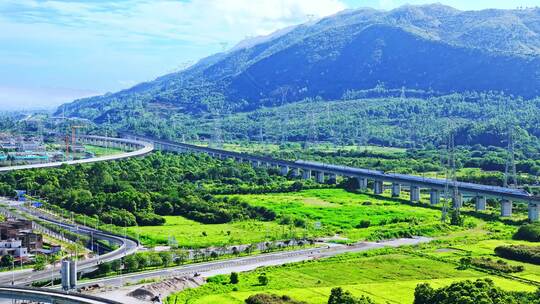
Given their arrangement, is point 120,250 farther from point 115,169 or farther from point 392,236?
point 115,169

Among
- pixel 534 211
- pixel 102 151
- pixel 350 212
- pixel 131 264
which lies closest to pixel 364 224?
pixel 350 212

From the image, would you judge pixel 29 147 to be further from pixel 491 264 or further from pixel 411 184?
pixel 491 264

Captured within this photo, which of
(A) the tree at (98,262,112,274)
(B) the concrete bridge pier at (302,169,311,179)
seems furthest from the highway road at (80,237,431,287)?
(B) the concrete bridge pier at (302,169,311,179)

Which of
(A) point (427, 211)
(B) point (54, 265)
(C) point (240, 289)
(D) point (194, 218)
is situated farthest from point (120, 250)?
(A) point (427, 211)

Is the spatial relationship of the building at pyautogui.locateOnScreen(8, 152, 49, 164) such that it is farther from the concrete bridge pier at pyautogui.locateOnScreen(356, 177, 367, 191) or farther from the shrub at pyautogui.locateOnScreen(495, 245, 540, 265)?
the shrub at pyautogui.locateOnScreen(495, 245, 540, 265)

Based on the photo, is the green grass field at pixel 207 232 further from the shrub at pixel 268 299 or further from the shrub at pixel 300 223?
the shrub at pixel 268 299
